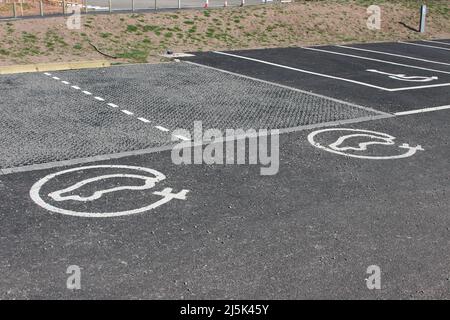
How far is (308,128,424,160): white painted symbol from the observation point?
9336 millimetres

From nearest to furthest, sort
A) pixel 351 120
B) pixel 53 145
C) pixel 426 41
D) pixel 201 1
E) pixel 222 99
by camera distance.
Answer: pixel 53 145, pixel 351 120, pixel 222 99, pixel 426 41, pixel 201 1

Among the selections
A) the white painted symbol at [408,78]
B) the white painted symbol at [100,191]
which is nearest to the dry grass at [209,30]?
the white painted symbol at [408,78]

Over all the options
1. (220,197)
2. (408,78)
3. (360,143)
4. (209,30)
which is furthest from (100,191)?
(209,30)

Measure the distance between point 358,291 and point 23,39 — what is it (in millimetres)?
16274

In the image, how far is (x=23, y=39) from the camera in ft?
60.7

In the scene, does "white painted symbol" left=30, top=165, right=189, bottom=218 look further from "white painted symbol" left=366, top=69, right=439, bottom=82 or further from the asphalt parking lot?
"white painted symbol" left=366, top=69, right=439, bottom=82

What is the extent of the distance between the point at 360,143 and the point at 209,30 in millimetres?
14031

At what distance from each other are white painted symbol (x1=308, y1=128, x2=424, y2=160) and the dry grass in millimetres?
9316

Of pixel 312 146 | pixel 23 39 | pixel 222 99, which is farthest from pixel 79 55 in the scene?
pixel 312 146

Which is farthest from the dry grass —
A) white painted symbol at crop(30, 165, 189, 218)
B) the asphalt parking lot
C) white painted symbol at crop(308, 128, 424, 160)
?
white painted symbol at crop(30, 165, 189, 218)

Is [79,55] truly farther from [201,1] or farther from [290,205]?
[201,1]

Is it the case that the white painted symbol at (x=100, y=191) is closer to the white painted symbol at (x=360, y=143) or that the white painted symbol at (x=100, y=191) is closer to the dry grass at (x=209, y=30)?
the white painted symbol at (x=360, y=143)

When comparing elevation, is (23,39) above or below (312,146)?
above
